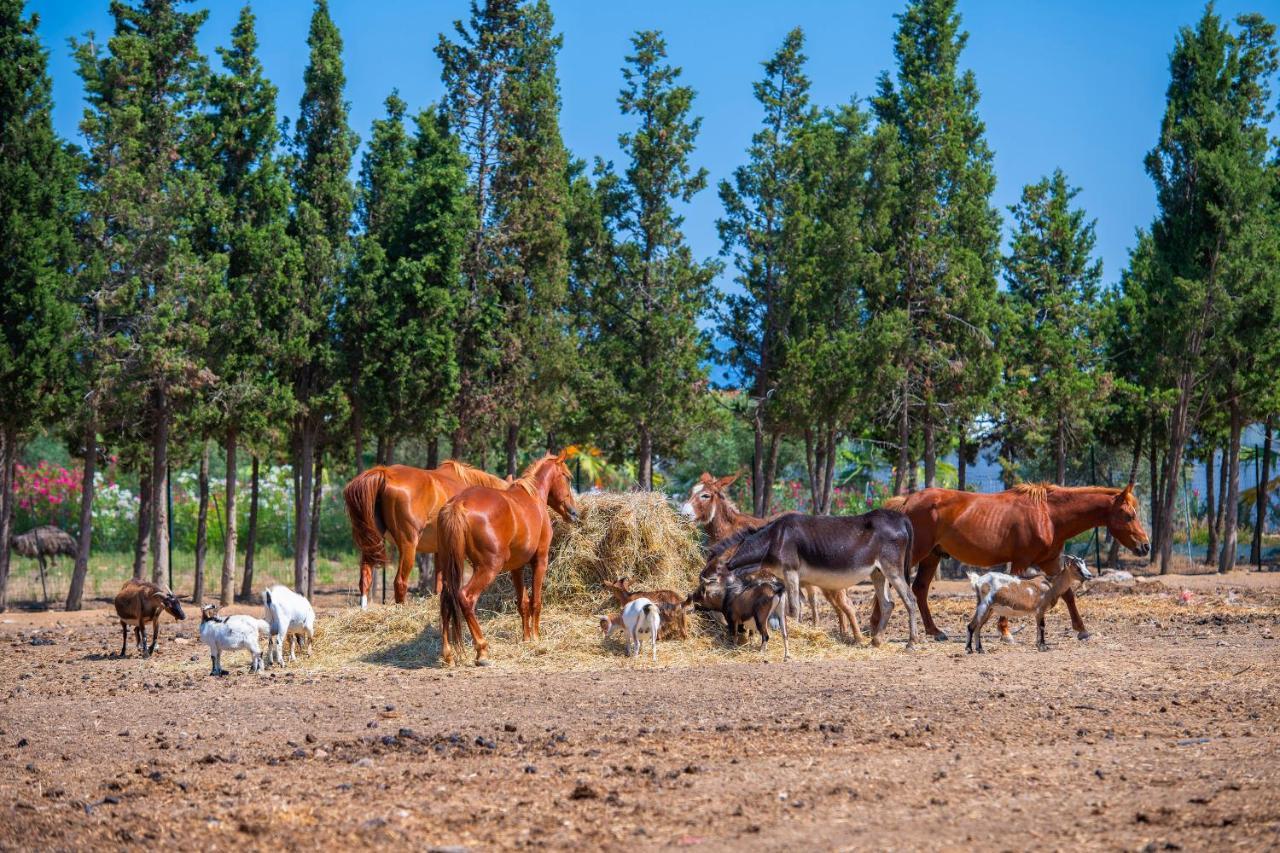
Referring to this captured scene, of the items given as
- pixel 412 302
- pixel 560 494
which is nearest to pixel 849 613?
pixel 560 494

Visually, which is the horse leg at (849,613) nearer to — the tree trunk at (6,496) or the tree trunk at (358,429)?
the tree trunk at (358,429)

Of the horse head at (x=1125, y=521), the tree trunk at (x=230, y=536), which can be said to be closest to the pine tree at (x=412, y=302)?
the tree trunk at (x=230, y=536)

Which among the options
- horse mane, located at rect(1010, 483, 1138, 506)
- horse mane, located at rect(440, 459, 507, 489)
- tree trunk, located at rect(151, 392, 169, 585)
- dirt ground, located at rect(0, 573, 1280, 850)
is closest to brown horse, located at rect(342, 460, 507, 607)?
horse mane, located at rect(440, 459, 507, 489)

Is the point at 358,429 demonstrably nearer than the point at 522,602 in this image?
No

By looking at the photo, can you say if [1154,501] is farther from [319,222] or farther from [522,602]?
[522,602]

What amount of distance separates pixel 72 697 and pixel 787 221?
21532 mm

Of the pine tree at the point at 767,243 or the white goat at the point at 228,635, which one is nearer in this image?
the white goat at the point at 228,635

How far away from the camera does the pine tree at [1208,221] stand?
108 feet

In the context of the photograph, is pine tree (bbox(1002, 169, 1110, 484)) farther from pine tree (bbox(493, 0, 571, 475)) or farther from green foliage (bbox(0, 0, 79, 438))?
green foliage (bbox(0, 0, 79, 438))

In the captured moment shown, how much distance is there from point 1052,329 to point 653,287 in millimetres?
9819

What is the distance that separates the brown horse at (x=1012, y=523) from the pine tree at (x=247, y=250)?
1386 cm

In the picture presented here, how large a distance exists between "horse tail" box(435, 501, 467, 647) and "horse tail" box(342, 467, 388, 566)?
3671 millimetres

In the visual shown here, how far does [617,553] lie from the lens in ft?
55.6

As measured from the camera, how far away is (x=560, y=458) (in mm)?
16906
